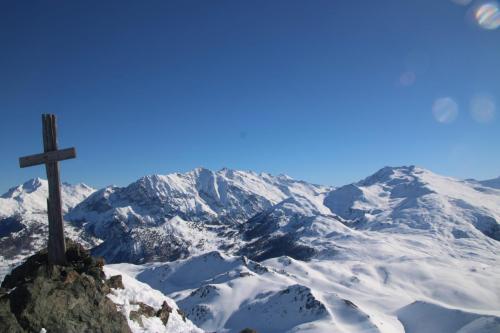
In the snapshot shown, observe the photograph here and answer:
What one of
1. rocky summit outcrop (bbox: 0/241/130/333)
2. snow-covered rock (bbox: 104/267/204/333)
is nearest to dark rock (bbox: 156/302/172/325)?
snow-covered rock (bbox: 104/267/204/333)

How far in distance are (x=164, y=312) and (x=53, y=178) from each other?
8547 mm

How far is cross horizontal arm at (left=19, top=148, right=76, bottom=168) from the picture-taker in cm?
1678

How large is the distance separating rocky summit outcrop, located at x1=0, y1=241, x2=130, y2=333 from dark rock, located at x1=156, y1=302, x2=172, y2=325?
300 centimetres

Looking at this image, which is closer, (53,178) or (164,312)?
(53,178)

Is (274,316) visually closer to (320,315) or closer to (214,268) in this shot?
(320,315)

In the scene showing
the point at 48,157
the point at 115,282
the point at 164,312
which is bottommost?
the point at 164,312

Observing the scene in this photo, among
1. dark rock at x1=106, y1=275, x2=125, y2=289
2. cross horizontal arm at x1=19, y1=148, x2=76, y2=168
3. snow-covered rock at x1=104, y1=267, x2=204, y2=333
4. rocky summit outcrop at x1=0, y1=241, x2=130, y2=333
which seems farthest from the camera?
dark rock at x1=106, y1=275, x2=125, y2=289

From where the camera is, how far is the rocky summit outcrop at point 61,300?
522 inches

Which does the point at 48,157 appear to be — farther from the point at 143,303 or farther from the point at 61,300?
the point at 143,303

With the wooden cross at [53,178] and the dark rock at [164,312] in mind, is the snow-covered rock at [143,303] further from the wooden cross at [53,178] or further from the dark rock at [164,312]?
the wooden cross at [53,178]

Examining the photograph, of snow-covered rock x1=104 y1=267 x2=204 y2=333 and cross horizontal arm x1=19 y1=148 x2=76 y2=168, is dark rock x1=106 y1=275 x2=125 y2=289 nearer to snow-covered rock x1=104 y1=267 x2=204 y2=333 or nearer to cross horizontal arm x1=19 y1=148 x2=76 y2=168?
snow-covered rock x1=104 y1=267 x2=204 y2=333

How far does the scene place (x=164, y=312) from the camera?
1948 cm

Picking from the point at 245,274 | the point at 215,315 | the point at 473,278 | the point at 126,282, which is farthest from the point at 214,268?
the point at 126,282

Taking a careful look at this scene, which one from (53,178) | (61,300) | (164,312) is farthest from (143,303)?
(53,178)
